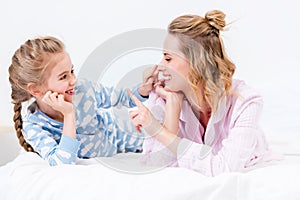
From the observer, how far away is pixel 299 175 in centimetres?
92

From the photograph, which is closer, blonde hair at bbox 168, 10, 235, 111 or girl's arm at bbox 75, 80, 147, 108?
blonde hair at bbox 168, 10, 235, 111

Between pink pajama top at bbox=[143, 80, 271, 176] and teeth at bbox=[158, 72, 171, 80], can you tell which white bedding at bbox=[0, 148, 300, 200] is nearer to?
pink pajama top at bbox=[143, 80, 271, 176]

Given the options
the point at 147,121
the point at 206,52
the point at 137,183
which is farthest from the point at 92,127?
the point at 137,183

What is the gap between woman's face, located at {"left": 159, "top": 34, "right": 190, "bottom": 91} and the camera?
1.26 meters

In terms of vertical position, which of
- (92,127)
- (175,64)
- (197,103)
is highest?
(175,64)

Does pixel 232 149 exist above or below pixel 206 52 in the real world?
below

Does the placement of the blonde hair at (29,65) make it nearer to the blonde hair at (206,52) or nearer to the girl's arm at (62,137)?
the girl's arm at (62,137)

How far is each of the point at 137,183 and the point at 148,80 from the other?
0.49m

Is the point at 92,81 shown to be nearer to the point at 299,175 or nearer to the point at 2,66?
the point at 299,175

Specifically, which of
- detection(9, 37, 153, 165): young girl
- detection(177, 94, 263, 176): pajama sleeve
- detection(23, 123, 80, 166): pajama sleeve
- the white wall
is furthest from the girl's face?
the white wall

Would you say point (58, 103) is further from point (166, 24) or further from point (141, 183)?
point (166, 24)

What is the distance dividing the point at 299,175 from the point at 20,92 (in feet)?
2.77

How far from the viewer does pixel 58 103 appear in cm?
131

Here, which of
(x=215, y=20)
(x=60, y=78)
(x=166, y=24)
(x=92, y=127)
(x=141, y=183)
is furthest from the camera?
(x=166, y=24)
